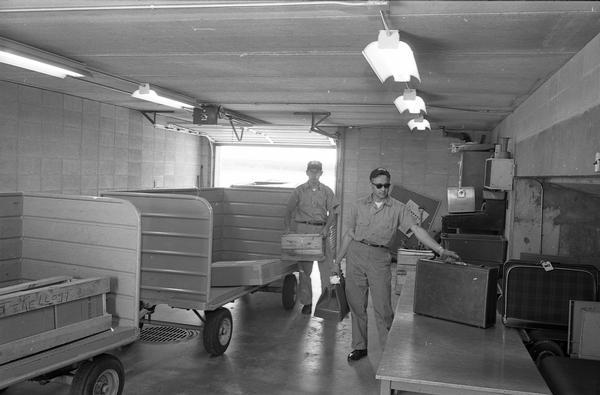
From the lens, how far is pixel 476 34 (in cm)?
356

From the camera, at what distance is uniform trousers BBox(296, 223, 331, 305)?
22.7 ft

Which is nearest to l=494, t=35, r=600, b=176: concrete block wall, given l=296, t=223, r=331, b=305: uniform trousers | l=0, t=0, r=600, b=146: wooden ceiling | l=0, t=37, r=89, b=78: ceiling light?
l=0, t=0, r=600, b=146: wooden ceiling

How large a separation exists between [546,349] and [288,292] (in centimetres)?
408

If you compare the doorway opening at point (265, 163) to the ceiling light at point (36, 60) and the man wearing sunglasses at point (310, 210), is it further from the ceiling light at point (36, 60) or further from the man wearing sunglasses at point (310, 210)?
the ceiling light at point (36, 60)

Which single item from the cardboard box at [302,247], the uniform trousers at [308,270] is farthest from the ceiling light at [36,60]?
the uniform trousers at [308,270]

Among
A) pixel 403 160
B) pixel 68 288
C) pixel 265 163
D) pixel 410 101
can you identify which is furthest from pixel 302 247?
pixel 265 163

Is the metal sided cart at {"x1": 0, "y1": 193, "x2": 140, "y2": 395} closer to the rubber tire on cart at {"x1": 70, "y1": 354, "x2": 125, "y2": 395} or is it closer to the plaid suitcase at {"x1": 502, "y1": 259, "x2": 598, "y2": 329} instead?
the rubber tire on cart at {"x1": 70, "y1": 354, "x2": 125, "y2": 395}

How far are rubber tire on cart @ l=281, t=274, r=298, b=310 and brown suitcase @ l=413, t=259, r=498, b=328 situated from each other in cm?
365

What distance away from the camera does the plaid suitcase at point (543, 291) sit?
3562 millimetres

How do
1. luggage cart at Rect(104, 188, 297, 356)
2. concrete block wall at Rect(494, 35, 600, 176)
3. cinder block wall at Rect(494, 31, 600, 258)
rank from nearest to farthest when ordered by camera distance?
concrete block wall at Rect(494, 35, 600, 176)
cinder block wall at Rect(494, 31, 600, 258)
luggage cart at Rect(104, 188, 297, 356)

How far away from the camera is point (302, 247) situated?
6.53 m

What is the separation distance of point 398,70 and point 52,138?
585 cm

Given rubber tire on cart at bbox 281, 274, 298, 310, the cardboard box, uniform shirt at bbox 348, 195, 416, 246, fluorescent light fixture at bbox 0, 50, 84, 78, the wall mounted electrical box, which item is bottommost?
rubber tire on cart at bbox 281, 274, 298, 310

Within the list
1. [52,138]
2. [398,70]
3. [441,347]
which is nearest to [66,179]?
[52,138]
